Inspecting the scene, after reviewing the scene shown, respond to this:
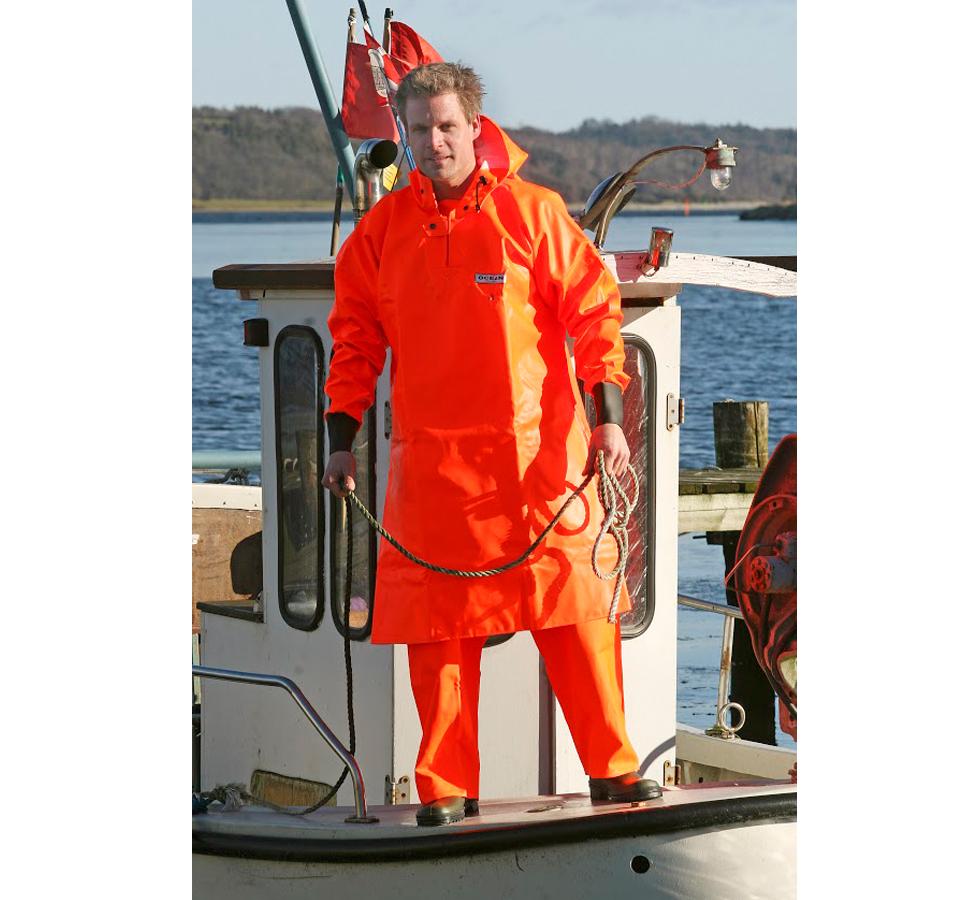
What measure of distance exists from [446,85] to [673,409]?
1.36 meters

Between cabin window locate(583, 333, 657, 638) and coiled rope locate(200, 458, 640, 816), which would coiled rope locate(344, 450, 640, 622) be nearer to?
coiled rope locate(200, 458, 640, 816)

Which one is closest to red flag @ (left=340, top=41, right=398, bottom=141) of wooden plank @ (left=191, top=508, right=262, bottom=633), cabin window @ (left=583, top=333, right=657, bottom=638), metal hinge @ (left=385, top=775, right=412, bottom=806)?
cabin window @ (left=583, top=333, right=657, bottom=638)

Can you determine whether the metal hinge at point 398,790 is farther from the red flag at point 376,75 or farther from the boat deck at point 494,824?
the red flag at point 376,75

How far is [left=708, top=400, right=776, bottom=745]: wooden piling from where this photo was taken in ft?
38.6

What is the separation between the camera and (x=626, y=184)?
17.6 ft

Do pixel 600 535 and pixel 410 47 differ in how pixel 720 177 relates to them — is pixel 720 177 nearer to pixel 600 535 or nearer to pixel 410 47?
pixel 410 47

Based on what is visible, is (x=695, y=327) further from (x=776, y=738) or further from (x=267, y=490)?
(x=267, y=490)

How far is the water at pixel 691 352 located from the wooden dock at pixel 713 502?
561 millimetres

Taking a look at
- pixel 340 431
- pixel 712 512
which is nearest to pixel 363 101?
pixel 340 431

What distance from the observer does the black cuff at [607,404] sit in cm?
467

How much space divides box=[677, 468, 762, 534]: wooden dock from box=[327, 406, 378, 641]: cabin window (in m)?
5.99

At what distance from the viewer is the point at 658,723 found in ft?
18.6

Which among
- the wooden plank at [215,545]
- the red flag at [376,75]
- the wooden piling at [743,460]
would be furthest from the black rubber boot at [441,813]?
the wooden piling at [743,460]
